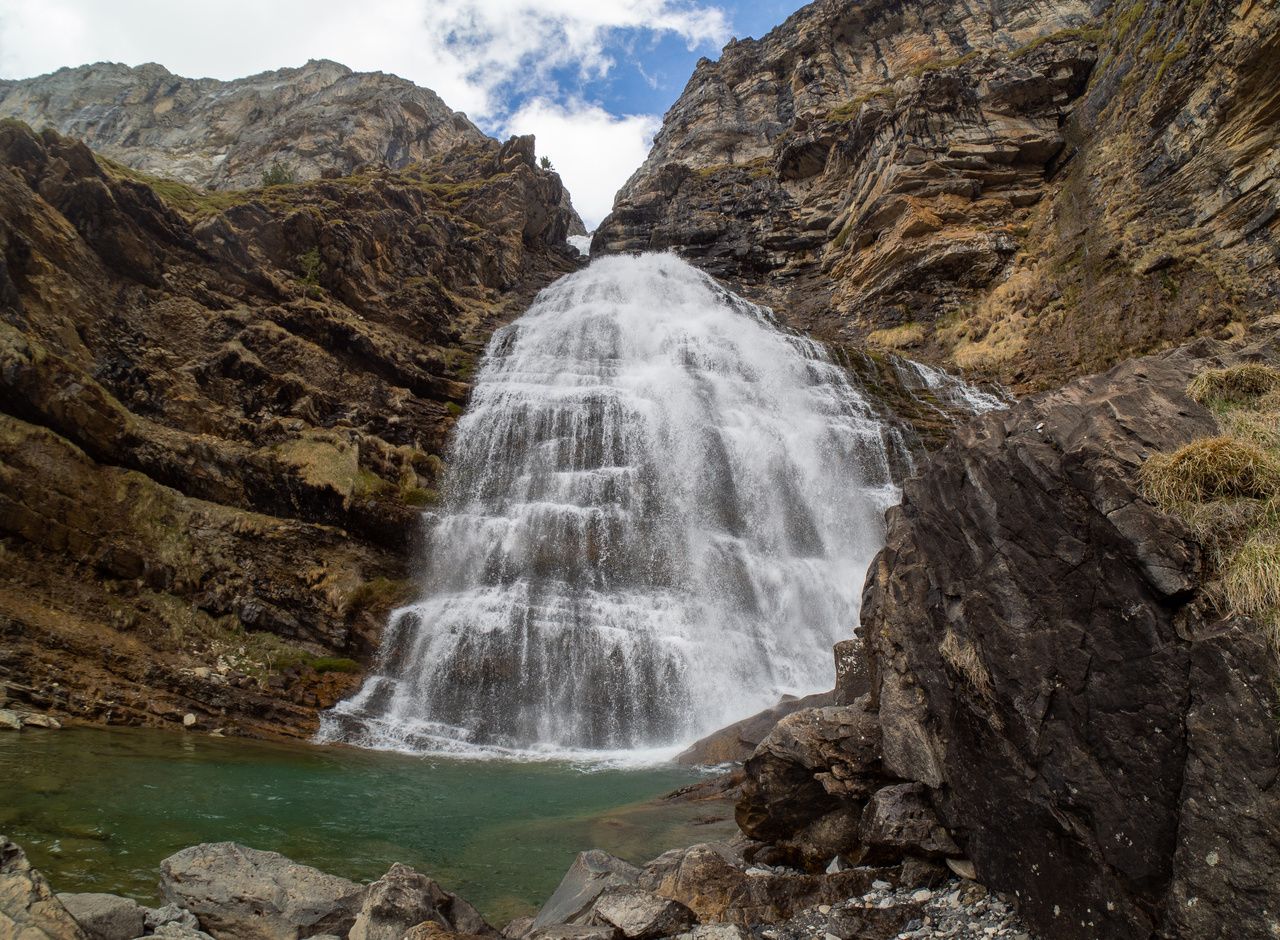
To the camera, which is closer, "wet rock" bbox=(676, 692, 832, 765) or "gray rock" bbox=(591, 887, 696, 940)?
"gray rock" bbox=(591, 887, 696, 940)

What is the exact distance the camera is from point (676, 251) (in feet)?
186

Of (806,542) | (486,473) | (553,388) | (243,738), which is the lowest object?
(243,738)

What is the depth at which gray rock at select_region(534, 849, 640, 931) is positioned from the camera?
632cm

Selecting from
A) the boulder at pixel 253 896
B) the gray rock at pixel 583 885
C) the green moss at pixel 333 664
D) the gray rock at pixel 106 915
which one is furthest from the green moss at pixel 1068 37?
the gray rock at pixel 106 915

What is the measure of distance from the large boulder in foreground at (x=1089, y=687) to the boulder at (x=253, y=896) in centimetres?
548

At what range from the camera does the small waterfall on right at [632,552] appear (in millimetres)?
18438

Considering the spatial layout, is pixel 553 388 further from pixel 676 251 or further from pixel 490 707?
pixel 676 251

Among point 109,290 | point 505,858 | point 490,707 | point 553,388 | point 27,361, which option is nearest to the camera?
point 505,858

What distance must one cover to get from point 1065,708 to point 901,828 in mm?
1900

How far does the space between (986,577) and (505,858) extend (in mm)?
7378

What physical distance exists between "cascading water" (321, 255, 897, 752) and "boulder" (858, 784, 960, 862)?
12382 millimetres

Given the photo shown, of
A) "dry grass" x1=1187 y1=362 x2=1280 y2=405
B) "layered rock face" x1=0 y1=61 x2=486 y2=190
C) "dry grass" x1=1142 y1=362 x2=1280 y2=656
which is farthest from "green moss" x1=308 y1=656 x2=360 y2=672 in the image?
"layered rock face" x1=0 y1=61 x2=486 y2=190

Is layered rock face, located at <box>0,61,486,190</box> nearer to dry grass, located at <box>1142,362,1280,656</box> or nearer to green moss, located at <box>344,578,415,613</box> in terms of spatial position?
green moss, located at <box>344,578,415,613</box>

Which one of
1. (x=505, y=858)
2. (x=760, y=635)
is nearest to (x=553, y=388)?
(x=760, y=635)
